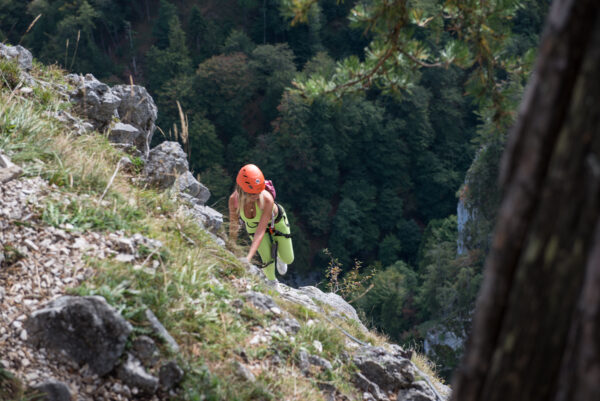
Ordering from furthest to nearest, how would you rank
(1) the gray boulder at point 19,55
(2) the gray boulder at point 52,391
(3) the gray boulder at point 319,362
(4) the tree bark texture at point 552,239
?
1. (1) the gray boulder at point 19,55
2. (3) the gray boulder at point 319,362
3. (2) the gray boulder at point 52,391
4. (4) the tree bark texture at point 552,239

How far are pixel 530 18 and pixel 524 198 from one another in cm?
5071

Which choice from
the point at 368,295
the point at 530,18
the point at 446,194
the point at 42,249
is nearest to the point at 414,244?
the point at 446,194

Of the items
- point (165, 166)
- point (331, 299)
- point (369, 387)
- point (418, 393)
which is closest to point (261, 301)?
point (369, 387)

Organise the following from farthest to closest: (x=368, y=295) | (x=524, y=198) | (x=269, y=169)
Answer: (x=269, y=169), (x=368, y=295), (x=524, y=198)

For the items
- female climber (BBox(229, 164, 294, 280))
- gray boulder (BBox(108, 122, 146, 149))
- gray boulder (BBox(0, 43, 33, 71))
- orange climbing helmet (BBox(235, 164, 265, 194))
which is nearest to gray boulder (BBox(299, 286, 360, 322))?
female climber (BBox(229, 164, 294, 280))

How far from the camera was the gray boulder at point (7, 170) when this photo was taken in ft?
13.9

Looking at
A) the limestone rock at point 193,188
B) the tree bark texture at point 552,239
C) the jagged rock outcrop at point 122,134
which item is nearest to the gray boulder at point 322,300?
the limestone rock at point 193,188

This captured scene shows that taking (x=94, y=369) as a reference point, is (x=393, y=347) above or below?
below

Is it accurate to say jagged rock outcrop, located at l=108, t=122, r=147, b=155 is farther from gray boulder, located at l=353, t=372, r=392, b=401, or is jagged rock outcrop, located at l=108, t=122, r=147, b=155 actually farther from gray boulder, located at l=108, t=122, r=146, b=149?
gray boulder, located at l=353, t=372, r=392, b=401

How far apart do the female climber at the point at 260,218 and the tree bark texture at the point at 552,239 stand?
4345 millimetres

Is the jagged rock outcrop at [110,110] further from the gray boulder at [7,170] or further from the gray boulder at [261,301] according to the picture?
the gray boulder at [261,301]

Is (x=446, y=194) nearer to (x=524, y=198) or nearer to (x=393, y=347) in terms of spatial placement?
(x=393, y=347)

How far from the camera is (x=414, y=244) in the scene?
42844 mm

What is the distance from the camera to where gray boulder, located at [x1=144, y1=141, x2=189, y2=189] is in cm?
634
